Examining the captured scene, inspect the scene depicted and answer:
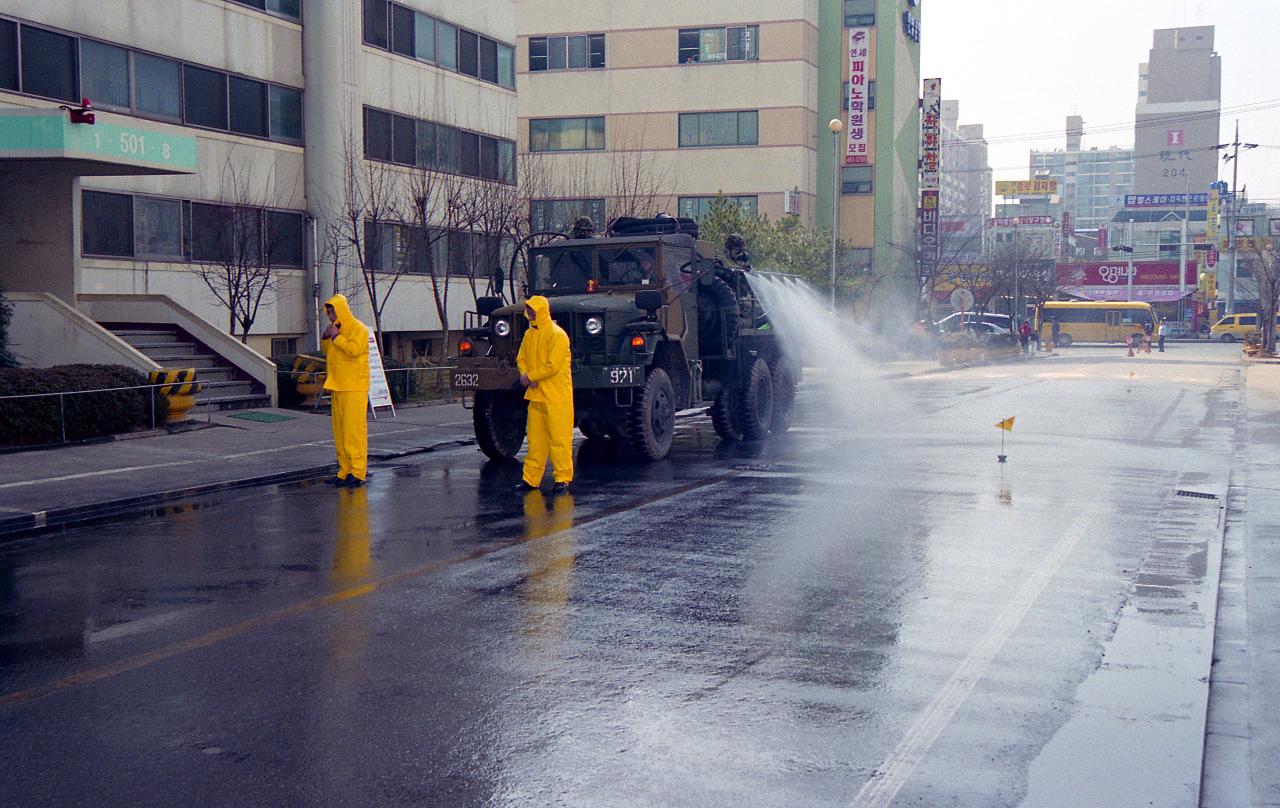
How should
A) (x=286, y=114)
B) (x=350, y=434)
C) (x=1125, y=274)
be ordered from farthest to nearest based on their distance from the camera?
1. (x=1125, y=274)
2. (x=286, y=114)
3. (x=350, y=434)

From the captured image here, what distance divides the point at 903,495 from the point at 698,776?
26.7 ft

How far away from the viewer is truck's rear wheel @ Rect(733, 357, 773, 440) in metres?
18.2

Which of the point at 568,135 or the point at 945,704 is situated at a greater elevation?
the point at 568,135

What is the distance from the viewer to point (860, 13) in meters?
59.4

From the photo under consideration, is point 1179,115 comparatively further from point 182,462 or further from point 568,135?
point 182,462

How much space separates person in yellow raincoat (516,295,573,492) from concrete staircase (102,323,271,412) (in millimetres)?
9237

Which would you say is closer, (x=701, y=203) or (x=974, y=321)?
(x=701, y=203)

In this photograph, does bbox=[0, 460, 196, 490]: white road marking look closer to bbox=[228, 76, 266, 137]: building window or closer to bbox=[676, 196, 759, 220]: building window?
bbox=[228, 76, 266, 137]: building window

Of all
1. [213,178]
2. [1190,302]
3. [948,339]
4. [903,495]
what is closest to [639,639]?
[903,495]

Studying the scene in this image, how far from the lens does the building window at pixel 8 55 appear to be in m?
22.1

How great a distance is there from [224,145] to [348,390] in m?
14.9

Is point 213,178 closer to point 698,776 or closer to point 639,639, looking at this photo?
point 639,639

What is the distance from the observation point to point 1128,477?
14625mm

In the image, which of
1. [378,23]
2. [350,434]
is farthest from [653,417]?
[378,23]
